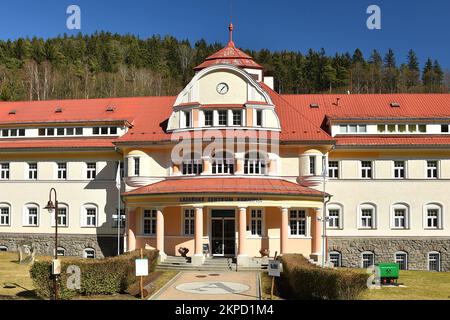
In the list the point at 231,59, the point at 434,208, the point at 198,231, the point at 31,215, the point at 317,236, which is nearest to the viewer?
the point at 198,231

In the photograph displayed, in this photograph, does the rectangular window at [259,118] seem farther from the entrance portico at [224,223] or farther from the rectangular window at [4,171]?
the rectangular window at [4,171]

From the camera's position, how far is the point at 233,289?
25719 millimetres

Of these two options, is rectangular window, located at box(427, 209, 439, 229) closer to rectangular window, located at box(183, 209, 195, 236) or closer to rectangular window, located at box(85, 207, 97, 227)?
rectangular window, located at box(183, 209, 195, 236)

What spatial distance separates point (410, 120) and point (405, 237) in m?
8.09

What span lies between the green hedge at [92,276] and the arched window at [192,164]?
505 inches

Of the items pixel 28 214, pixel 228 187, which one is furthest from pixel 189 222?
pixel 28 214

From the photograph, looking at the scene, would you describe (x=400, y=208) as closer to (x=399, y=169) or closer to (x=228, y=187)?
(x=399, y=169)

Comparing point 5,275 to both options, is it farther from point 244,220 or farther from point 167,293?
point 244,220

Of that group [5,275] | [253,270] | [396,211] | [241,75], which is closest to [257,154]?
[241,75]

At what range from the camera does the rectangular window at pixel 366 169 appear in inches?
1597

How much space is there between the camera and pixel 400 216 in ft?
132

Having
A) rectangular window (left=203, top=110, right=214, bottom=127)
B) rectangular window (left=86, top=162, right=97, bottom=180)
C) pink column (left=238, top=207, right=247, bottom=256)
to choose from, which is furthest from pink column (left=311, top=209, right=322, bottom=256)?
rectangular window (left=86, top=162, right=97, bottom=180)

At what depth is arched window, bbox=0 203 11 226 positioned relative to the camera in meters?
43.3

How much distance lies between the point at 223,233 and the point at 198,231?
9.28 feet
